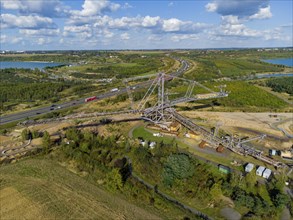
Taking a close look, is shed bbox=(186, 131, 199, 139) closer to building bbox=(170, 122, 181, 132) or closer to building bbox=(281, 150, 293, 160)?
building bbox=(170, 122, 181, 132)

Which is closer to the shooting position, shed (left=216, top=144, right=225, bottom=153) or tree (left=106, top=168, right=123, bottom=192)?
tree (left=106, top=168, right=123, bottom=192)

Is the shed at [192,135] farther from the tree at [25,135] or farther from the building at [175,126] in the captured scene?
the tree at [25,135]

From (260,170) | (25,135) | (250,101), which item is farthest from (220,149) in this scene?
(250,101)

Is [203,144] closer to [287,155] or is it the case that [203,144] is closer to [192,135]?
[192,135]

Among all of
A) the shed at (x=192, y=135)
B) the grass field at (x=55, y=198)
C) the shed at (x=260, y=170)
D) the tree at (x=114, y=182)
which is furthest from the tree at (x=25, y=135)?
the shed at (x=260, y=170)

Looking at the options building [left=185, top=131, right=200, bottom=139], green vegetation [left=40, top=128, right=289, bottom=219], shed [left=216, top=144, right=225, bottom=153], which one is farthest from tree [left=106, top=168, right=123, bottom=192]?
building [left=185, top=131, right=200, bottom=139]

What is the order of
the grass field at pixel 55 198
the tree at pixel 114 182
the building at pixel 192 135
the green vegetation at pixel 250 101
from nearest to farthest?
the grass field at pixel 55 198
the tree at pixel 114 182
the building at pixel 192 135
the green vegetation at pixel 250 101

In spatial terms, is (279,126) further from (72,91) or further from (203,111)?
(72,91)
